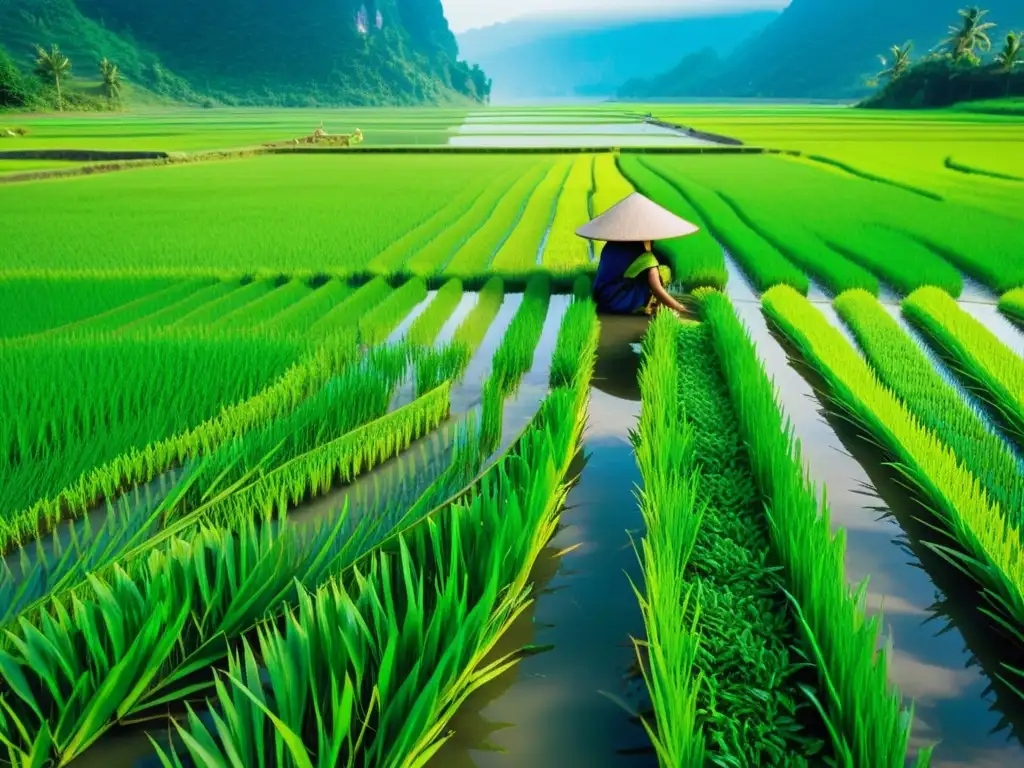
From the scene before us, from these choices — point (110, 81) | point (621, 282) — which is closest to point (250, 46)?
point (110, 81)

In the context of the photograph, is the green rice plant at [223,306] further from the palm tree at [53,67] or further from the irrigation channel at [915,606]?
the palm tree at [53,67]

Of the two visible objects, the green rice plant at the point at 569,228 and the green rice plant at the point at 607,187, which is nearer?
the green rice plant at the point at 569,228

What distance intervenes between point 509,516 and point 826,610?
0.71m

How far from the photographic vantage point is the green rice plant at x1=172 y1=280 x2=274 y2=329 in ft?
14.4

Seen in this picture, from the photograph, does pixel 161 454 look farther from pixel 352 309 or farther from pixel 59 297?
pixel 59 297

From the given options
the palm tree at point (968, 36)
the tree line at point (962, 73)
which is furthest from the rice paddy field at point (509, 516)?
the palm tree at point (968, 36)

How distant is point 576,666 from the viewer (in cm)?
167

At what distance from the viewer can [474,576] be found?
5.88ft

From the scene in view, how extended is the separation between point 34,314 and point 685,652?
447cm

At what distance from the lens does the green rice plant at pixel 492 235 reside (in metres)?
5.98

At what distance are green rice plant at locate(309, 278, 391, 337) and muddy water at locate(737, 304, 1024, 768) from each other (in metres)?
2.41

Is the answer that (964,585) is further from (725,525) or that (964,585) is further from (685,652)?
(685,652)

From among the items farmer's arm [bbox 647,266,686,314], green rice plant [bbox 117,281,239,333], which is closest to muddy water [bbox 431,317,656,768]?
farmer's arm [bbox 647,266,686,314]

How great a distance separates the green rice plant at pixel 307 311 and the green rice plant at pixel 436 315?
600 mm
